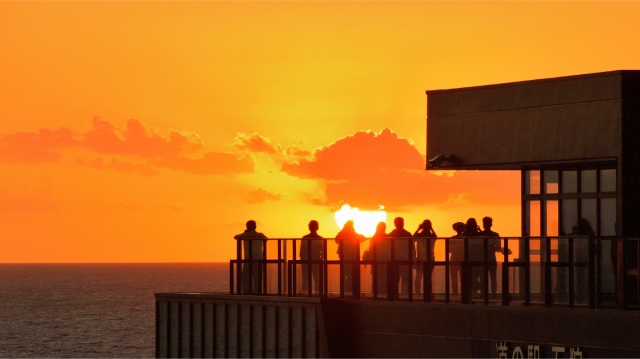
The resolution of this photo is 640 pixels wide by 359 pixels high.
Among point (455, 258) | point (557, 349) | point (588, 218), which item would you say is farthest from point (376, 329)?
point (557, 349)

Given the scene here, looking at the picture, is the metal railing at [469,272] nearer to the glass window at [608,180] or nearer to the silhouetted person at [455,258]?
the silhouetted person at [455,258]

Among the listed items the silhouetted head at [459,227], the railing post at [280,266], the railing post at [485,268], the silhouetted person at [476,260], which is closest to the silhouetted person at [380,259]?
the silhouetted head at [459,227]

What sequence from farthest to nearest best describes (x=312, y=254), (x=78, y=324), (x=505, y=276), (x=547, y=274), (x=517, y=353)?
(x=78, y=324), (x=312, y=254), (x=505, y=276), (x=517, y=353), (x=547, y=274)

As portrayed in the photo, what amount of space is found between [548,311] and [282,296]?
8.24m

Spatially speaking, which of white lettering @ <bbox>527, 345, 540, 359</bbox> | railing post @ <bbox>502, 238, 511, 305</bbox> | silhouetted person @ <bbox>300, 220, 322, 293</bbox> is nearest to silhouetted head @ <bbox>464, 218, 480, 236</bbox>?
railing post @ <bbox>502, 238, 511, 305</bbox>

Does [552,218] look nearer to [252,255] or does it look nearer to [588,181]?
[588,181]

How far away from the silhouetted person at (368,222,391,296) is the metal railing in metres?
0.02

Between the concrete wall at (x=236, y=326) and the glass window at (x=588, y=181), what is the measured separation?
250 inches

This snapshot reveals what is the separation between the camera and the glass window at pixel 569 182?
1240 inches

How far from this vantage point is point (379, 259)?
108 feet

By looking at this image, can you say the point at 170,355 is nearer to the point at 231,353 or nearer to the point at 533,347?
the point at 231,353

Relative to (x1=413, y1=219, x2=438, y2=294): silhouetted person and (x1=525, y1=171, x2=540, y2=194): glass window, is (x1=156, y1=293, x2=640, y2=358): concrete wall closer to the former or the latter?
(x1=413, y1=219, x2=438, y2=294): silhouetted person

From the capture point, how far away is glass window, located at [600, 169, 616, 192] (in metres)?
30.4

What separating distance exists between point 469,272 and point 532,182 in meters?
2.98
